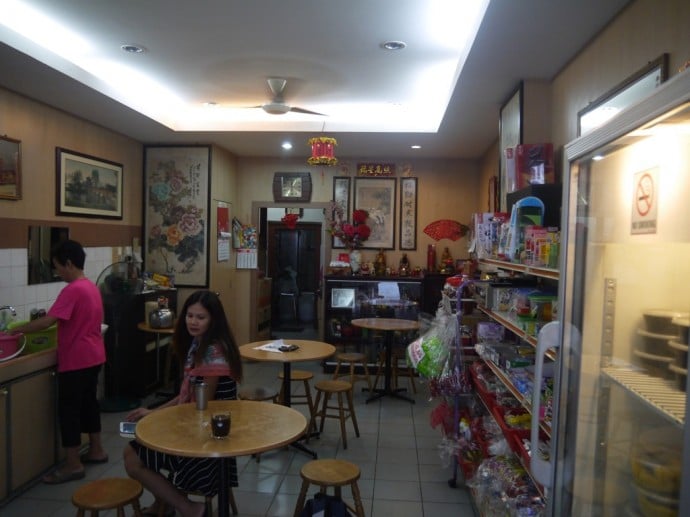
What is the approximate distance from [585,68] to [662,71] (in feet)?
3.10

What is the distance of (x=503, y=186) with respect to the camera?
4.02 metres

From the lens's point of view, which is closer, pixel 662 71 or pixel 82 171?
pixel 662 71

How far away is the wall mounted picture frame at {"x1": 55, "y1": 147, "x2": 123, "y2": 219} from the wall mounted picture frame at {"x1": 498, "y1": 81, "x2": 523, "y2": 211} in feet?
12.1

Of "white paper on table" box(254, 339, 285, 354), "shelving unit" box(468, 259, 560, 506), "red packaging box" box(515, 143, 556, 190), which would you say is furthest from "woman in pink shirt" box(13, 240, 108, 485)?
"red packaging box" box(515, 143, 556, 190)

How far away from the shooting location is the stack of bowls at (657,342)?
131cm

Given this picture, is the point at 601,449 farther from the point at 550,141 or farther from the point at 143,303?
the point at 143,303

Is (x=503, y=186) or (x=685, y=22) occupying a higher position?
(x=685, y=22)

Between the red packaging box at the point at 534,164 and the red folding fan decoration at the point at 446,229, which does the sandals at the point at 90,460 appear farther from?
the red folding fan decoration at the point at 446,229

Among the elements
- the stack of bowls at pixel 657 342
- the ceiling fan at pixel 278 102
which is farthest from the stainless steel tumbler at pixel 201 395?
the ceiling fan at pixel 278 102

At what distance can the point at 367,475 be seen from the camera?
3762 mm

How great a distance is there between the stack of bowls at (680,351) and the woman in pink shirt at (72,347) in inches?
135

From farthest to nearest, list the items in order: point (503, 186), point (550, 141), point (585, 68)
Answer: point (503, 186) < point (550, 141) < point (585, 68)

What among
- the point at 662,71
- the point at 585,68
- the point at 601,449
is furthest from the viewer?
the point at 585,68

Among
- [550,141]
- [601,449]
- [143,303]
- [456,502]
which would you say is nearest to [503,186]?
[550,141]
